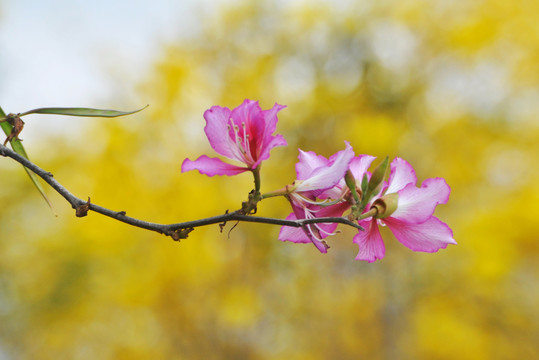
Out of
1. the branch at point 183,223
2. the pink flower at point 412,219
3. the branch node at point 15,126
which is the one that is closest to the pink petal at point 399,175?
the pink flower at point 412,219

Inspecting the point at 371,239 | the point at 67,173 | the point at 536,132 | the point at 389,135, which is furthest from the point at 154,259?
the point at 371,239

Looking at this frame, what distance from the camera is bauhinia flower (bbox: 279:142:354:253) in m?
0.53

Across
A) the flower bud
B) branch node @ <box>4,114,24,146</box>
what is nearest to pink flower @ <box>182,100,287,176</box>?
the flower bud

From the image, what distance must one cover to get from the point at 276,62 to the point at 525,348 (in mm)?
6033

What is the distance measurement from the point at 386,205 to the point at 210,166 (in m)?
0.20

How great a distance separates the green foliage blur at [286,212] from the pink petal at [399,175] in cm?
581

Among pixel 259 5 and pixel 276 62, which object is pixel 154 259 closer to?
pixel 276 62

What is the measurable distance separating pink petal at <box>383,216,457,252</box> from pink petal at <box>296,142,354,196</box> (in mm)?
89

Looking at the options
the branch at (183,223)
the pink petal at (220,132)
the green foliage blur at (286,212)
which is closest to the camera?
the branch at (183,223)

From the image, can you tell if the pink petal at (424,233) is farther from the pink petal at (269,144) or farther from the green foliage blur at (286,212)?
the green foliage blur at (286,212)

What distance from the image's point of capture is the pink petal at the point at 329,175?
52 cm

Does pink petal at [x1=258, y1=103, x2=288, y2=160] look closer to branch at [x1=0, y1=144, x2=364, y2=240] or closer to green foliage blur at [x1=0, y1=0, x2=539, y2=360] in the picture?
branch at [x1=0, y1=144, x2=364, y2=240]

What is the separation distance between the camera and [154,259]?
23.2 ft

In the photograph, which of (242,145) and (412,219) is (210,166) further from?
(412,219)
